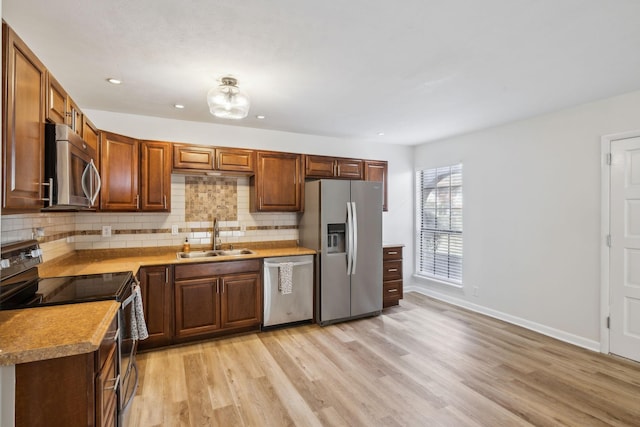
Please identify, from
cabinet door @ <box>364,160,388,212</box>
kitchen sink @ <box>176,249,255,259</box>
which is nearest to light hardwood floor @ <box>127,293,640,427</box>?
kitchen sink @ <box>176,249,255,259</box>

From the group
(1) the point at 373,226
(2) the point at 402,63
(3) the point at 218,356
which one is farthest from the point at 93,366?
(1) the point at 373,226

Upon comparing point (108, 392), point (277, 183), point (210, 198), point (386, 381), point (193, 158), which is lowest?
point (386, 381)

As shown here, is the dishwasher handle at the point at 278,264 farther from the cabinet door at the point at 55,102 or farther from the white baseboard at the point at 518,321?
the white baseboard at the point at 518,321

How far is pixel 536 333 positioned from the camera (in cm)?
369

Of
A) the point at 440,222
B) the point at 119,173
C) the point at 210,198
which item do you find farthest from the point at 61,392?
the point at 440,222

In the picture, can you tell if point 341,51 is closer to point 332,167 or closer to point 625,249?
point 332,167

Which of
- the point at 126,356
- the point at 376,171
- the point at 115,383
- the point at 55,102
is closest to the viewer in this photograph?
the point at 115,383

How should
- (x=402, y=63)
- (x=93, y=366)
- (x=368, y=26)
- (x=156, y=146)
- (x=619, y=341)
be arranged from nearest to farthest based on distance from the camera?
(x=93, y=366) < (x=368, y=26) < (x=402, y=63) < (x=619, y=341) < (x=156, y=146)

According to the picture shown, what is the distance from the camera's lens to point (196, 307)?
338cm

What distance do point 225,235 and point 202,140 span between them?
120 cm

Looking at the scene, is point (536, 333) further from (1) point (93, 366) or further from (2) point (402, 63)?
(1) point (93, 366)

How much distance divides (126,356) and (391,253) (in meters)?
3.52

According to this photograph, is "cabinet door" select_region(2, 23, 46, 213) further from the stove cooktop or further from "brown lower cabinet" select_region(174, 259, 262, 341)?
"brown lower cabinet" select_region(174, 259, 262, 341)

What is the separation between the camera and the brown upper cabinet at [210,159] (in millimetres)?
3622
